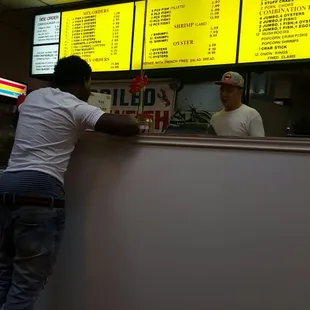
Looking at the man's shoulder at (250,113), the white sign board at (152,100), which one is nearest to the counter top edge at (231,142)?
the man's shoulder at (250,113)

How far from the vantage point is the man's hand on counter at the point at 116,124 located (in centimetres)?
162

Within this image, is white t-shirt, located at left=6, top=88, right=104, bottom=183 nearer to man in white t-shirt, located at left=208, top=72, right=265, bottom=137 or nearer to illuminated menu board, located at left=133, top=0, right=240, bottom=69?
man in white t-shirt, located at left=208, top=72, right=265, bottom=137

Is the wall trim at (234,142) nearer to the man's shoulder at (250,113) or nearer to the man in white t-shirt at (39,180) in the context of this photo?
the man in white t-shirt at (39,180)

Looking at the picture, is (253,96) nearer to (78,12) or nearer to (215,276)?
(78,12)

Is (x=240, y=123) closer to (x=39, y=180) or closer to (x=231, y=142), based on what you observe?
(x=231, y=142)

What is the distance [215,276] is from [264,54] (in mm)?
1859

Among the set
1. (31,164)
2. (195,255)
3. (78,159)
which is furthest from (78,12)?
(195,255)

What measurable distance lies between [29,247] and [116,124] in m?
0.55

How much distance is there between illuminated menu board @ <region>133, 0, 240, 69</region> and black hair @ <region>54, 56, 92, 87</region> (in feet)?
5.30

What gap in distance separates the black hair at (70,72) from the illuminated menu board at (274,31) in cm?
160

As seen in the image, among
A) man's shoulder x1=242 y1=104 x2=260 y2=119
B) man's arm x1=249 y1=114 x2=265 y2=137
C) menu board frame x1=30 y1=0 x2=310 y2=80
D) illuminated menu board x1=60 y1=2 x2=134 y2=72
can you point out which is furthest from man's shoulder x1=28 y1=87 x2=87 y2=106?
illuminated menu board x1=60 y1=2 x2=134 y2=72

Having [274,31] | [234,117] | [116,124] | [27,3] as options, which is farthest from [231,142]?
Answer: [27,3]

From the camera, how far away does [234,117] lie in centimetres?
274

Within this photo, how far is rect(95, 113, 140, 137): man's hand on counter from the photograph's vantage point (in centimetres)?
162
